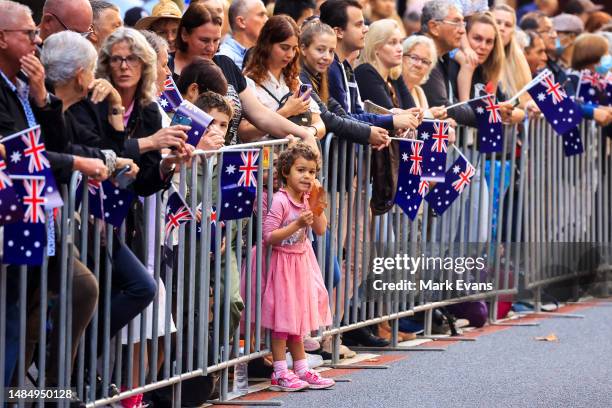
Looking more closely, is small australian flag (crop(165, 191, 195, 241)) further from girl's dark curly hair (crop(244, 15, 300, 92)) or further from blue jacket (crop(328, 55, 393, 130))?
blue jacket (crop(328, 55, 393, 130))

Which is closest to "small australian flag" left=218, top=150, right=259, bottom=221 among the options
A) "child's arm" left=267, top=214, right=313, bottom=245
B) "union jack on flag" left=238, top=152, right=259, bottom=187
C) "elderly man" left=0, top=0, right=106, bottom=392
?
"union jack on flag" left=238, top=152, right=259, bottom=187

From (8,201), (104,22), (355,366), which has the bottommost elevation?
(355,366)

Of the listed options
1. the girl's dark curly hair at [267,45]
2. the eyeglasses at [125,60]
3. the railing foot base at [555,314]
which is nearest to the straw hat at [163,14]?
the girl's dark curly hair at [267,45]

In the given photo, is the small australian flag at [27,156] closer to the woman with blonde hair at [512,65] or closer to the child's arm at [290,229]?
the child's arm at [290,229]

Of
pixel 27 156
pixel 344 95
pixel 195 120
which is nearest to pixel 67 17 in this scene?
pixel 195 120

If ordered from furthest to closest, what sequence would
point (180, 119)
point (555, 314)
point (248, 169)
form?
point (555, 314) < point (248, 169) < point (180, 119)

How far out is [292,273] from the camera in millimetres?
9227

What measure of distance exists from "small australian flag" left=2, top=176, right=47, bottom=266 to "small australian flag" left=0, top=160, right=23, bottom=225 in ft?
0.19

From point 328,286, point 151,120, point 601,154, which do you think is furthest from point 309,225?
point 601,154

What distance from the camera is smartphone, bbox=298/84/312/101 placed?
9.69 metres

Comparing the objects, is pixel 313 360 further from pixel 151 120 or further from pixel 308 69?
pixel 151 120

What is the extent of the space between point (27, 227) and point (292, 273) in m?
2.85

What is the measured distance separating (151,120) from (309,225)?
1.60 meters

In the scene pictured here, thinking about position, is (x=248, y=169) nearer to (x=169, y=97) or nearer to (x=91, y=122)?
(x=169, y=97)
